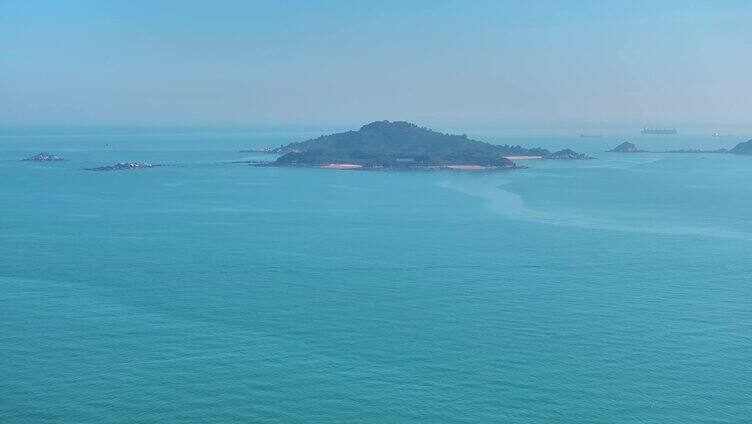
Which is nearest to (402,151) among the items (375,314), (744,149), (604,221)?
(744,149)

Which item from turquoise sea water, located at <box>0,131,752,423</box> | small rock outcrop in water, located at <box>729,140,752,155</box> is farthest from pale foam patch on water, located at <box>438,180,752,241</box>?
small rock outcrop in water, located at <box>729,140,752,155</box>

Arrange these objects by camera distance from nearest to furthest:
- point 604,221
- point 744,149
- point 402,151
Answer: point 604,221, point 402,151, point 744,149

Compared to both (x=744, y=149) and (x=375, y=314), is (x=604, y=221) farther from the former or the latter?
Result: (x=744, y=149)

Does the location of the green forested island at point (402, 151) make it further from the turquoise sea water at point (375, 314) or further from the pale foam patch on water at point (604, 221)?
the turquoise sea water at point (375, 314)

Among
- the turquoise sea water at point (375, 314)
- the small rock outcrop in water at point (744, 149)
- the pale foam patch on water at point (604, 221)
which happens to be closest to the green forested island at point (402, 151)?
the small rock outcrop in water at point (744, 149)

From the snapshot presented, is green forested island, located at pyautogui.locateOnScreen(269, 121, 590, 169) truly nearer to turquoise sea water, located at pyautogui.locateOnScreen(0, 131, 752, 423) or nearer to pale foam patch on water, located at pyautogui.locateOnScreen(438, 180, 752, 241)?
pale foam patch on water, located at pyautogui.locateOnScreen(438, 180, 752, 241)
